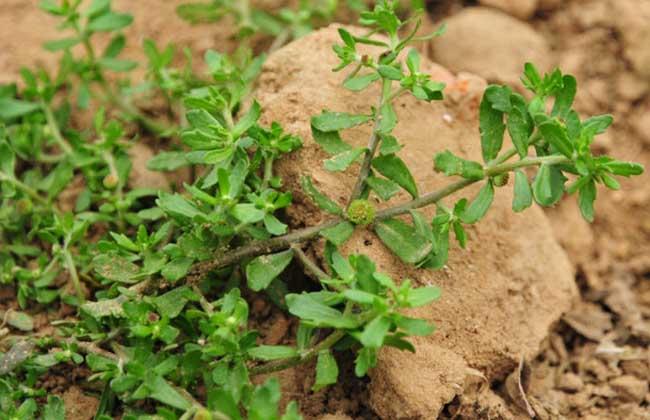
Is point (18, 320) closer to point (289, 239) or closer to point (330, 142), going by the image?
point (289, 239)

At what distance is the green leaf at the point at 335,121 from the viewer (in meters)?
2.81

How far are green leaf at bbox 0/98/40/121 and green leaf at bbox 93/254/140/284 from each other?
3.19 feet

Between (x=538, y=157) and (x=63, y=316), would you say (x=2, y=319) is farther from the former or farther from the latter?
(x=538, y=157)

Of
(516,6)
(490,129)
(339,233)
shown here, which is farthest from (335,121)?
(516,6)

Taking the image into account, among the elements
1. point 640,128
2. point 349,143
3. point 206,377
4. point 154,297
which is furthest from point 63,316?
point 640,128

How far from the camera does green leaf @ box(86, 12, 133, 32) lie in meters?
3.53

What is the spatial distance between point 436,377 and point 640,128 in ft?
5.65

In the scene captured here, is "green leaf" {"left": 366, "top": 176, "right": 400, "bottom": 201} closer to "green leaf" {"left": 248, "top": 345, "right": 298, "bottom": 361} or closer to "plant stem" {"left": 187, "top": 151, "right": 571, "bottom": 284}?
"plant stem" {"left": 187, "top": 151, "right": 571, "bottom": 284}

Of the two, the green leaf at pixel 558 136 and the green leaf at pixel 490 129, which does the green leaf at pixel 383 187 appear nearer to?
the green leaf at pixel 490 129

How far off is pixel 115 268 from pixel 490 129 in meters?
1.34

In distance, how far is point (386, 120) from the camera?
2.79m

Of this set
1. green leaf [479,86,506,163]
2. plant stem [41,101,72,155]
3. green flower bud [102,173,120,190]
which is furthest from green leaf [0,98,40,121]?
green leaf [479,86,506,163]

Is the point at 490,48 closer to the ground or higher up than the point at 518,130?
closer to the ground

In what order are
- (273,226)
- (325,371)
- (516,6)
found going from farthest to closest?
1. (516,6)
2. (273,226)
3. (325,371)
